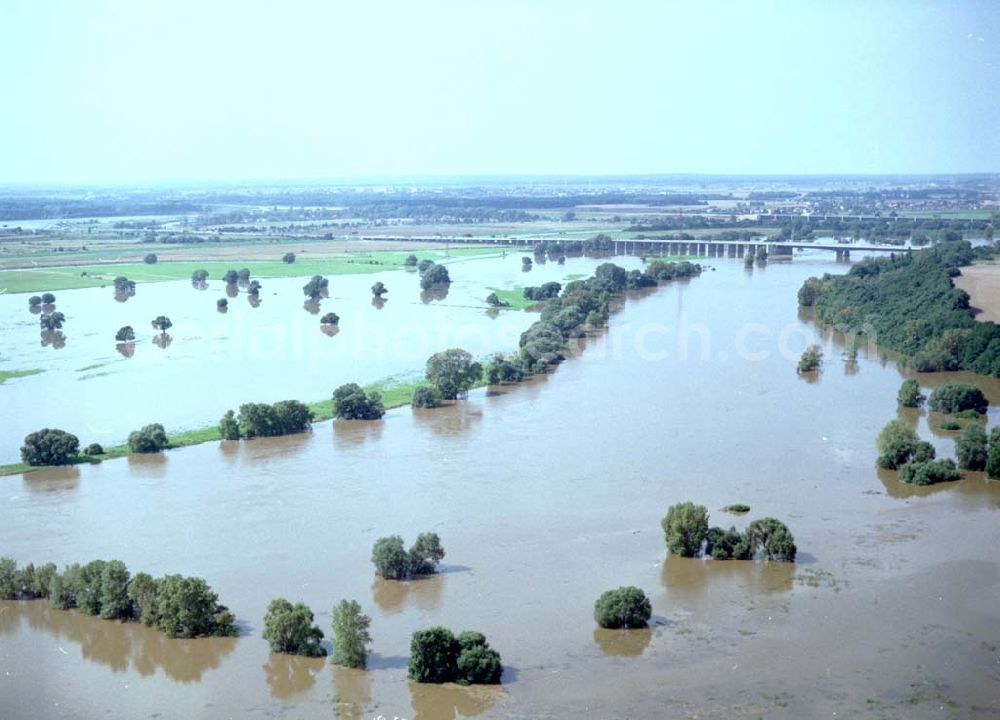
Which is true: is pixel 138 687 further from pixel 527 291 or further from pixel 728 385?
pixel 527 291

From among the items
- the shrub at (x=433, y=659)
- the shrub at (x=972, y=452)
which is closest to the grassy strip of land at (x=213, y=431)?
the shrub at (x=433, y=659)

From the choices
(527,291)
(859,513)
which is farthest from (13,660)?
(527,291)

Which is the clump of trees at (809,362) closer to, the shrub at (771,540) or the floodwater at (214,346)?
the floodwater at (214,346)

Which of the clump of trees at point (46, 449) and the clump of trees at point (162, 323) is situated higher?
the clump of trees at point (162, 323)

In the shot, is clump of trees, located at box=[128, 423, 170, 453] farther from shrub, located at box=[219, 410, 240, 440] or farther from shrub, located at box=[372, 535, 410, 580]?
shrub, located at box=[372, 535, 410, 580]

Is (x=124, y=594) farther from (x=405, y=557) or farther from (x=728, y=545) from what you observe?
(x=728, y=545)

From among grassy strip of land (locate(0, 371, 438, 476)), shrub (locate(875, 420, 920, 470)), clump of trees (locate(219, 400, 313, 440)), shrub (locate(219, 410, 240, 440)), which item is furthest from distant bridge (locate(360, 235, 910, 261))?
shrub (locate(219, 410, 240, 440))

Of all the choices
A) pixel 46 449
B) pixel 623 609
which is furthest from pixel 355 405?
pixel 623 609
